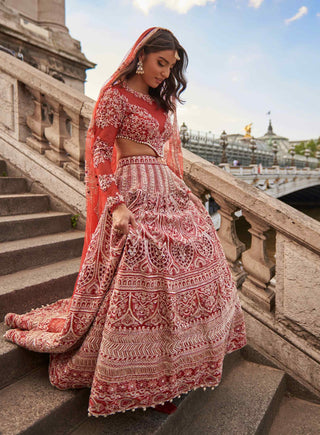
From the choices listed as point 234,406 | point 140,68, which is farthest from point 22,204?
point 234,406

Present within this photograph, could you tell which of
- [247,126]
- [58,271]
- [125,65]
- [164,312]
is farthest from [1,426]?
[247,126]

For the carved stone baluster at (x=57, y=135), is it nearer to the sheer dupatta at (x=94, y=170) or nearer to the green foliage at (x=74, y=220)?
the green foliage at (x=74, y=220)

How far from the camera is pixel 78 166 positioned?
312cm

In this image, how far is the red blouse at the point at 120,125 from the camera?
157cm

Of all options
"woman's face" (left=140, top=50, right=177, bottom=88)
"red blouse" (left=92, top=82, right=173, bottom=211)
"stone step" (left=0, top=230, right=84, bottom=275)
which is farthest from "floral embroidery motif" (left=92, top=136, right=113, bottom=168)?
"stone step" (left=0, top=230, right=84, bottom=275)

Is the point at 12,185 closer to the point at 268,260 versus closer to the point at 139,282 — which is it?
the point at 139,282

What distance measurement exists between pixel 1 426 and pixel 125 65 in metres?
1.86

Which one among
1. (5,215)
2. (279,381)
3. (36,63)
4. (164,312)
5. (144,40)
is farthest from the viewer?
(36,63)

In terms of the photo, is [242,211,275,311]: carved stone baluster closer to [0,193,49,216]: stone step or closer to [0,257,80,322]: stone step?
[0,257,80,322]: stone step

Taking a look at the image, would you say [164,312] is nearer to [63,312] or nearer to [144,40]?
[63,312]

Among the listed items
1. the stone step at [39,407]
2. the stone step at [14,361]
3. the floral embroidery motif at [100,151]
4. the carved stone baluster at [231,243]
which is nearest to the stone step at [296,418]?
the carved stone baluster at [231,243]

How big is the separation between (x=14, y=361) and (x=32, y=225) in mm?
1342

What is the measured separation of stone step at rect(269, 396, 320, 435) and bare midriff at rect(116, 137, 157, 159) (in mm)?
1895

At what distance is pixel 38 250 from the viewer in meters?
2.45
